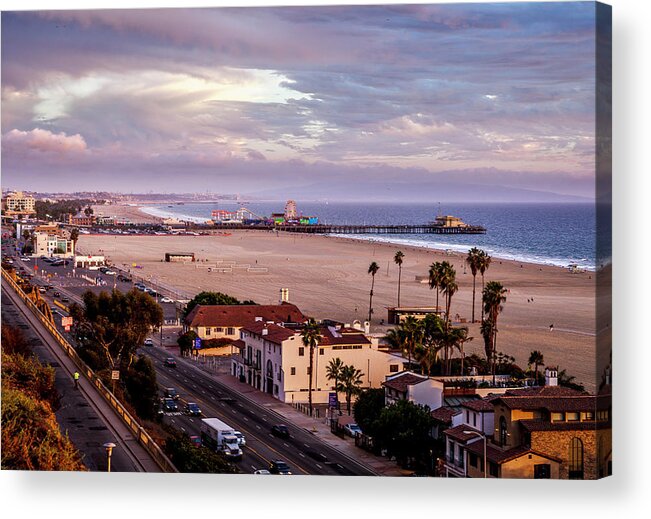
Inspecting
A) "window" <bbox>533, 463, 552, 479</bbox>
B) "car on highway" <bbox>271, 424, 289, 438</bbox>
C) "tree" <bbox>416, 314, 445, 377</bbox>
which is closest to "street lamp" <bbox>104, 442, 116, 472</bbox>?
"car on highway" <bbox>271, 424, 289, 438</bbox>

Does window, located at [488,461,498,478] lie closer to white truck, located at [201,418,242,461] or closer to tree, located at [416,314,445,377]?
white truck, located at [201,418,242,461]

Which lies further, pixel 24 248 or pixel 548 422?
pixel 24 248

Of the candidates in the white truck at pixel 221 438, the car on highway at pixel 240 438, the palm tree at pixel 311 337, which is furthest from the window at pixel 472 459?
the palm tree at pixel 311 337

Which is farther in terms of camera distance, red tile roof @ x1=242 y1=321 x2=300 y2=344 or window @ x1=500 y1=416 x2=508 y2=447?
red tile roof @ x1=242 y1=321 x2=300 y2=344

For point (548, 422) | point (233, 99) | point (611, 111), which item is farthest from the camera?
point (233, 99)

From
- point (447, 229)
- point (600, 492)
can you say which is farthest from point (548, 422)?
point (447, 229)

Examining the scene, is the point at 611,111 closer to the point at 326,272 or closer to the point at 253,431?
the point at 253,431
